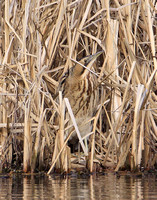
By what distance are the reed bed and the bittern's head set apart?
10cm

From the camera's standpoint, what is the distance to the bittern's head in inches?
206

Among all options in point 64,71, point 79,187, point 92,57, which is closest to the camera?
point 79,187

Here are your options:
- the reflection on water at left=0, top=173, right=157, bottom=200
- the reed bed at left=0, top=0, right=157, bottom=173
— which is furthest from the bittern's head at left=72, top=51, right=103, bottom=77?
the reflection on water at left=0, top=173, right=157, bottom=200

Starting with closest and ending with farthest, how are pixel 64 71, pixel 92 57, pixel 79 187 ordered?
pixel 79 187
pixel 92 57
pixel 64 71

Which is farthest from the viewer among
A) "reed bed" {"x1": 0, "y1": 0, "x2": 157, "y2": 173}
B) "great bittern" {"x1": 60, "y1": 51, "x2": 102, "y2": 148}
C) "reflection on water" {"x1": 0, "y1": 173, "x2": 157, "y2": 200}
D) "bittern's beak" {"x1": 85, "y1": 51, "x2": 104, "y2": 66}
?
"great bittern" {"x1": 60, "y1": 51, "x2": 102, "y2": 148}

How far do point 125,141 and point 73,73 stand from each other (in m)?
1.04

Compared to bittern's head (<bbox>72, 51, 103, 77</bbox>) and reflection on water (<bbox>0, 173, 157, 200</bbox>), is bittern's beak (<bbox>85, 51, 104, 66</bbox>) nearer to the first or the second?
bittern's head (<bbox>72, 51, 103, 77</bbox>)

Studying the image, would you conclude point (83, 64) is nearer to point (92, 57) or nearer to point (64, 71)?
point (92, 57)

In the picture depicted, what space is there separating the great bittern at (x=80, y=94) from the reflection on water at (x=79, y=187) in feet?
3.35

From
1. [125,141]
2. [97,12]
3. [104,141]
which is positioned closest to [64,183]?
[125,141]

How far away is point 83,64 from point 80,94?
0.35 m

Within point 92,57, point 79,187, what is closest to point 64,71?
point 92,57

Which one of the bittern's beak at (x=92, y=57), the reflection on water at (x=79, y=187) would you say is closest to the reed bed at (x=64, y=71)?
the bittern's beak at (x=92, y=57)

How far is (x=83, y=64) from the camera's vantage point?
208 inches
